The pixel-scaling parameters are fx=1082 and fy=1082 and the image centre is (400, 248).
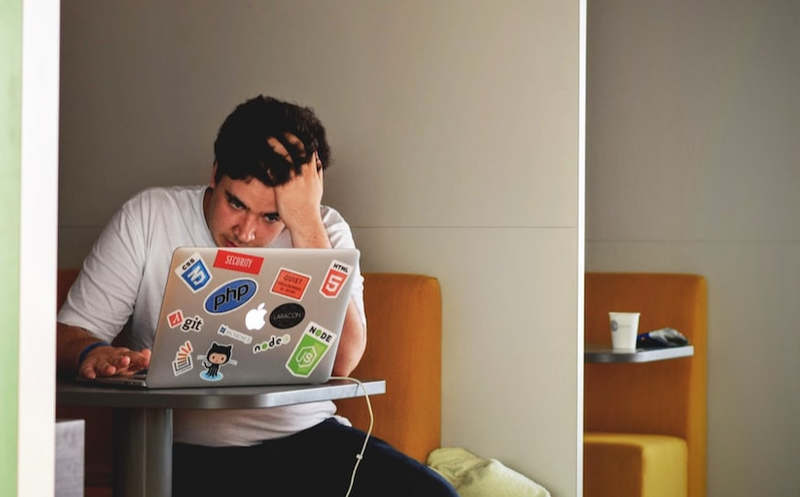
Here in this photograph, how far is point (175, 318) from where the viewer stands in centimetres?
181

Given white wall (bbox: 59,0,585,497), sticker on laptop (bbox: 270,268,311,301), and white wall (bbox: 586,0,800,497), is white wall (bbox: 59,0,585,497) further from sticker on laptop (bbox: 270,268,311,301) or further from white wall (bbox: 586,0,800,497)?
white wall (bbox: 586,0,800,497)

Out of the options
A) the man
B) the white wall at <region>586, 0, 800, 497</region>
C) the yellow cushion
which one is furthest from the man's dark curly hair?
the white wall at <region>586, 0, 800, 497</region>

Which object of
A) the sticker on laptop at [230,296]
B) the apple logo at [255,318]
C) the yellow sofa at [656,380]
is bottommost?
the yellow sofa at [656,380]

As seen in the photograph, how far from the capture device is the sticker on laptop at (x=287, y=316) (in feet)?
6.15

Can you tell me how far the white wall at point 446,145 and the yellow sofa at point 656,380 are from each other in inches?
35.5

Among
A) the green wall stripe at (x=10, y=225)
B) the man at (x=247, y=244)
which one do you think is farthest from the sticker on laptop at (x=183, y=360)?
the green wall stripe at (x=10, y=225)

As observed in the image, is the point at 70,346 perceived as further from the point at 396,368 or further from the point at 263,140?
the point at 396,368

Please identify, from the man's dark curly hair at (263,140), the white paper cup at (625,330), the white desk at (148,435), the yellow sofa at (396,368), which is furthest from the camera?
the white paper cup at (625,330)

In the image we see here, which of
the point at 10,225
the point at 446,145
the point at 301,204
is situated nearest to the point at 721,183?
the point at 446,145

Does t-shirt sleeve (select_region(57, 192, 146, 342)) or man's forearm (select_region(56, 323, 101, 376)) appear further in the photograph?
t-shirt sleeve (select_region(57, 192, 146, 342))

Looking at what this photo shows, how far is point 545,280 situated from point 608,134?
159 cm

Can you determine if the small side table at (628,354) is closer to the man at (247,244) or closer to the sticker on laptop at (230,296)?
the man at (247,244)

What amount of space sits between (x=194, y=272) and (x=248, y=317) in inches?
4.8

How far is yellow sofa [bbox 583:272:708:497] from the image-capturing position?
3910 mm
